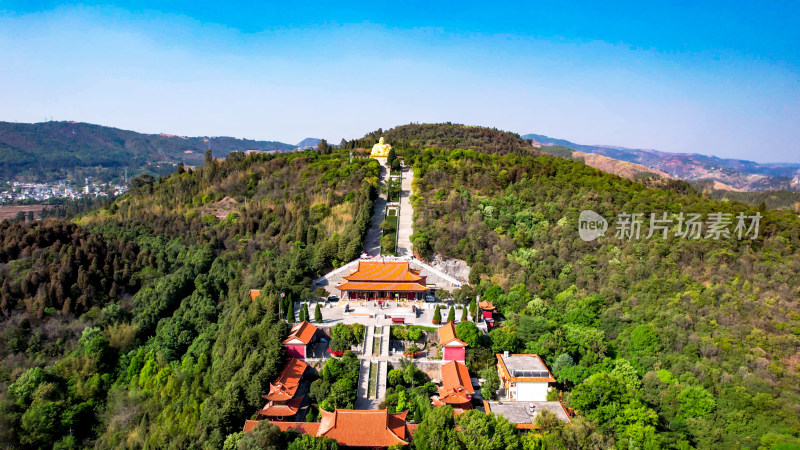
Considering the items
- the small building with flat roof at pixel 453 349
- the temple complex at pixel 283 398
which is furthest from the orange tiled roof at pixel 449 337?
the temple complex at pixel 283 398

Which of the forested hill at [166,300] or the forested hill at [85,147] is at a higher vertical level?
the forested hill at [85,147]

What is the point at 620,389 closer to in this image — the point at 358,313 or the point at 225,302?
the point at 358,313

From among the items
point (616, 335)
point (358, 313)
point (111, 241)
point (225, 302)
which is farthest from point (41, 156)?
point (616, 335)

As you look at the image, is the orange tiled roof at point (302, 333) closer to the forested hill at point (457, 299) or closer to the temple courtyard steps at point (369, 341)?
the forested hill at point (457, 299)

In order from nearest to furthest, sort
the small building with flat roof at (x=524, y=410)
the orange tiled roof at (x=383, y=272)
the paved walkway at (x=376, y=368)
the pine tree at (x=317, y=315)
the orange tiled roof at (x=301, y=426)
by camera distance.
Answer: the orange tiled roof at (x=301, y=426) < the small building with flat roof at (x=524, y=410) < the paved walkway at (x=376, y=368) < the pine tree at (x=317, y=315) < the orange tiled roof at (x=383, y=272)

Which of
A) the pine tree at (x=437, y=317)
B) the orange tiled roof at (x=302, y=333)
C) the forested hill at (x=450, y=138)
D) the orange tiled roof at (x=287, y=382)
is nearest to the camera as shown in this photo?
the orange tiled roof at (x=287, y=382)

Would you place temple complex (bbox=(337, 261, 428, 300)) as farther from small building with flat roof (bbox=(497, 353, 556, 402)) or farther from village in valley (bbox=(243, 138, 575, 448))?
small building with flat roof (bbox=(497, 353, 556, 402))

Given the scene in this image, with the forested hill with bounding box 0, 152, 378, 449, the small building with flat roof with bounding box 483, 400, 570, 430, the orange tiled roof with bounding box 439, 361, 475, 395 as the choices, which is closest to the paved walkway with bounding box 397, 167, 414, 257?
the forested hill with bounding box 0, 152, 378, 449
